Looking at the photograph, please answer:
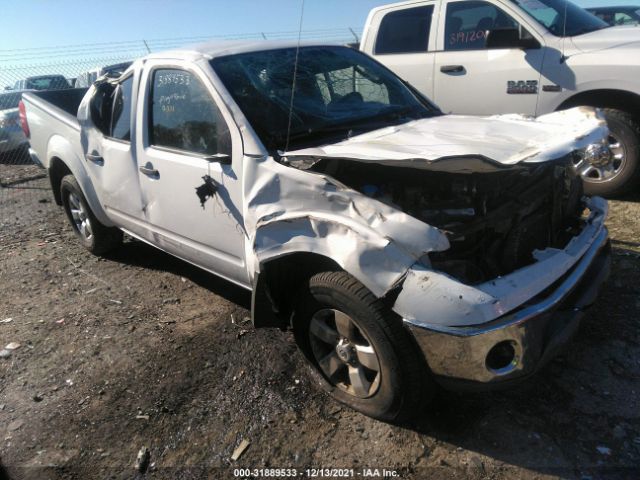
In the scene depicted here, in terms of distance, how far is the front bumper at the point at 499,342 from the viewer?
6.91 ft

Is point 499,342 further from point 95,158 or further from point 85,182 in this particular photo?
point 85,182

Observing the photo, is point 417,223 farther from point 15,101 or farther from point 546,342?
point 15,101

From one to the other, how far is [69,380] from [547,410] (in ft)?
9.12

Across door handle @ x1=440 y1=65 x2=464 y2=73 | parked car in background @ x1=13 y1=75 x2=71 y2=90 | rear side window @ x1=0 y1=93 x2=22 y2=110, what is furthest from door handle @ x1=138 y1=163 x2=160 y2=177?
parked car in background @ x1=13 y1=75 x2=71 y2=90

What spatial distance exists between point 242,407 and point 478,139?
1939 millimetres

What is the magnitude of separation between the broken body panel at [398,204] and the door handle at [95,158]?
60 centimetres

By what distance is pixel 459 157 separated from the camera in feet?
7.30

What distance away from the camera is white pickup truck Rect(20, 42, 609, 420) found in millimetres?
2182

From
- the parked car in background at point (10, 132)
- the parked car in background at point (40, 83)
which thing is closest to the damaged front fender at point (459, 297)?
the parked car in background at point (10, 132)

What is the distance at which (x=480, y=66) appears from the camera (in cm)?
554

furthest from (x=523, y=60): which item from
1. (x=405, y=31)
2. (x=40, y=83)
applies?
(x=40, y=83)

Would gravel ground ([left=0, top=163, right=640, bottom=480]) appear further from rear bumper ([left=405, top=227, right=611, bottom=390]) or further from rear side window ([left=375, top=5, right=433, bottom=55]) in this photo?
rear side window ([left=375, top=5, right=433, bottom=55])

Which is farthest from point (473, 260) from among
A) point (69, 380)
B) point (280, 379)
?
point (69, 380)

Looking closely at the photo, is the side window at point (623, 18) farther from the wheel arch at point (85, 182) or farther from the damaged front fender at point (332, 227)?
the wheel arch at point (85, 182)
